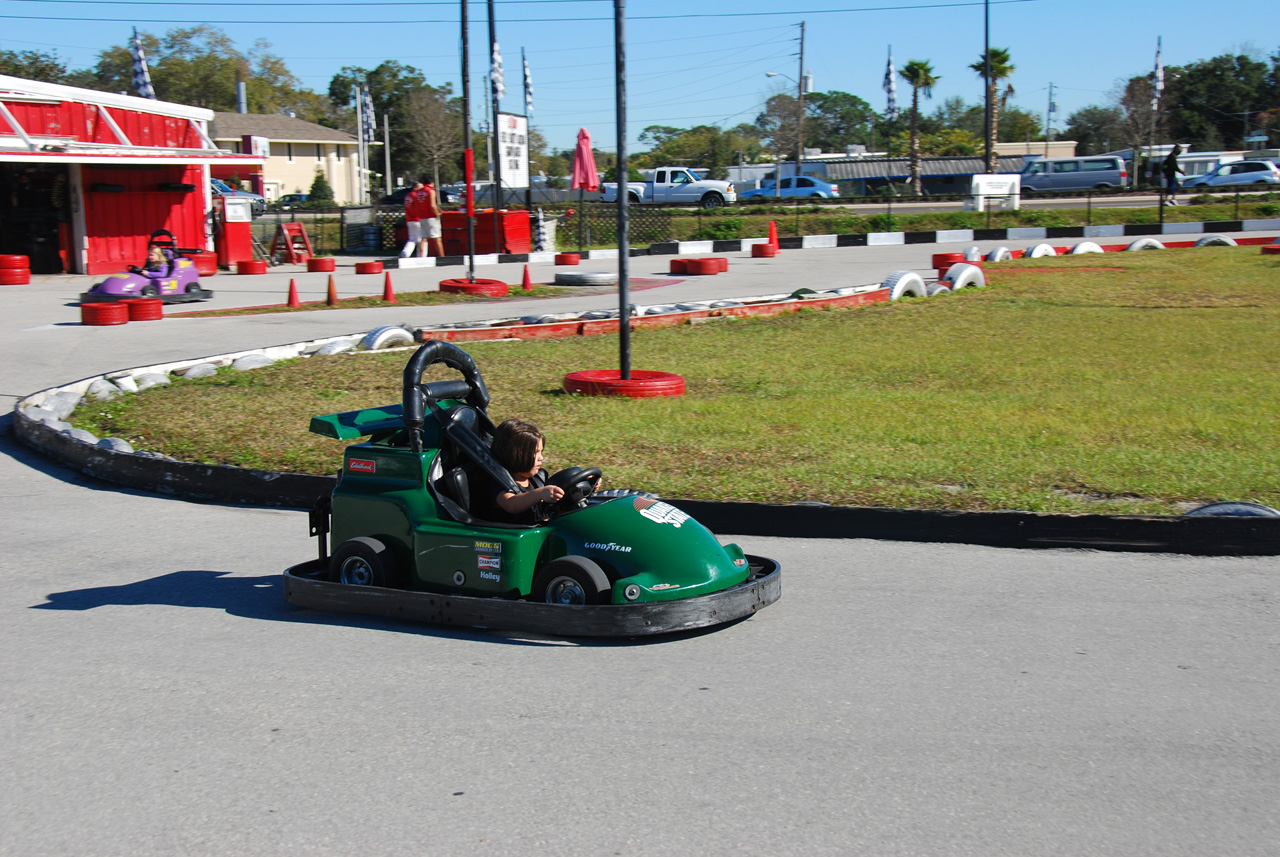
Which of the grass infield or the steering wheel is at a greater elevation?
the steering wheel

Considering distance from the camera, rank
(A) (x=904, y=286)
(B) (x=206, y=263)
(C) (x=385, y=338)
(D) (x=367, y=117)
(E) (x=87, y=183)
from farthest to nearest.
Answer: (D) (x=367, y=117), (B) (x=206, y=263), (E) (x=87, y=183), (A) (x=904, y=286), (C) (x=385, y=338)

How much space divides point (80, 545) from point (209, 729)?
307cm

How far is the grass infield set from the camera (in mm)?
6797

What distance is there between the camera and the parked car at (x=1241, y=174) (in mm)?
46438

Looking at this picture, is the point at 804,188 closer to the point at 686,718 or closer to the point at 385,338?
the point at 385,338

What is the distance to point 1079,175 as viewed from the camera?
49.8 metres

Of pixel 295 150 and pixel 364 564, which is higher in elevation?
pixel 295 150

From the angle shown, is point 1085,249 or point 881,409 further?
point 1085,249

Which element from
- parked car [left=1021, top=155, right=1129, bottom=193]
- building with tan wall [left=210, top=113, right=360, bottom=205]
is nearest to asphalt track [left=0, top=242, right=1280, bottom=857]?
parked car [left=1021, top=155, right=1129, bottom=193]

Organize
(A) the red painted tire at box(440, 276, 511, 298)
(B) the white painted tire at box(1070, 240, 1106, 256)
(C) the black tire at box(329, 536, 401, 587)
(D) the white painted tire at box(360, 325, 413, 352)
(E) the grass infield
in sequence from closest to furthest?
(C) the black tire at box(329, 536, 401, 587) → (E) the grass infield → (D) the white painted tire at box(360, 325, 413, 352) → (A) the red painted tire at box(440, 276, 511, 298) → (B) the white painted tire at box(1070, 240, 1106, 256)

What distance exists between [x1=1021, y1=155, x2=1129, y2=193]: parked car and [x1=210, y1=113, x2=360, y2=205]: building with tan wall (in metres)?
45.7

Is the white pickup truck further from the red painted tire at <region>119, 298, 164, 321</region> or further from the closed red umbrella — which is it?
the red painted tire at <region>119, 298, 164, 321</region>

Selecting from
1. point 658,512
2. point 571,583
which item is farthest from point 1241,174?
point 571,583

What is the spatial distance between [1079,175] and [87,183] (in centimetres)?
4076
